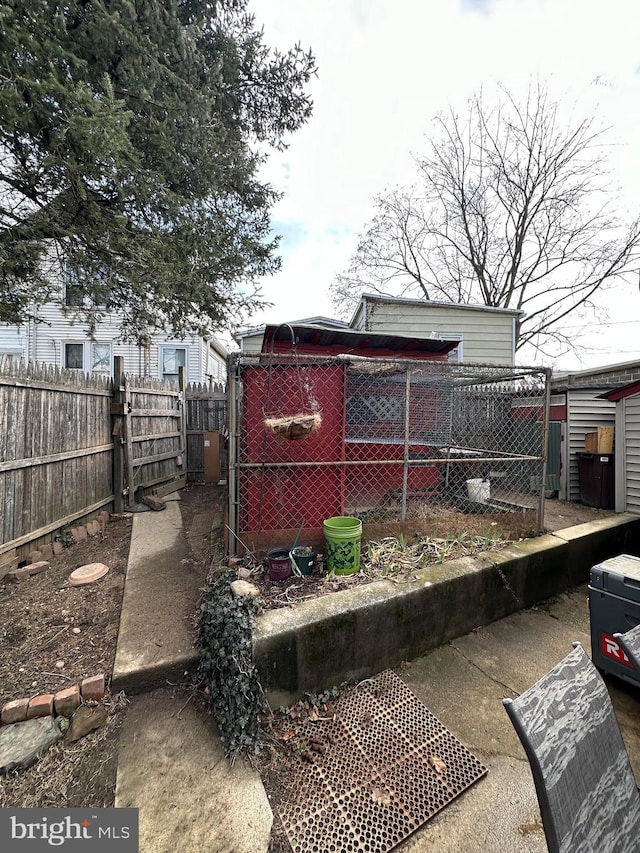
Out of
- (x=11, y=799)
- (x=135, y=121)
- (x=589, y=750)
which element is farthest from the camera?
(x=135, y=121)

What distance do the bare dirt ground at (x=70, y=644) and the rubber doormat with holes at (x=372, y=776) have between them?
21 cm

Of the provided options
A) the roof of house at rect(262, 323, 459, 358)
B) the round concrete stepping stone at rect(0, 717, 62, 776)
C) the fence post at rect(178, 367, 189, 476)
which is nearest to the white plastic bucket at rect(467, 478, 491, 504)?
the roof of house at rect(262, 323, 459, 358)

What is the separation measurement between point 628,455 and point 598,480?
74 cm

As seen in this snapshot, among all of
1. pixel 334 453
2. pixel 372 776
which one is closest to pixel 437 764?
pixel 372 776

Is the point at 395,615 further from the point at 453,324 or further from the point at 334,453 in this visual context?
the point at 453,324

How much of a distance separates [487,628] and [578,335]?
1613cm

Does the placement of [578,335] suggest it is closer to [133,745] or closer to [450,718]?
[450,718]

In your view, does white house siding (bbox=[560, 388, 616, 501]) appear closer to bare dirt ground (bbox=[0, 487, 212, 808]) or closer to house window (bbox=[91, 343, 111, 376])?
bare dirt ground (bbox=[0, 487, 212, 808])

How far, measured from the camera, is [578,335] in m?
14.8

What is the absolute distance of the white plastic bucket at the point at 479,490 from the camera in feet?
16.3

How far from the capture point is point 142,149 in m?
4.72

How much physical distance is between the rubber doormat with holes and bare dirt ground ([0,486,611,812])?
0.21 m

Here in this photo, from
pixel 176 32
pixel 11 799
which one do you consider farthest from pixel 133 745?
pixel 176 32

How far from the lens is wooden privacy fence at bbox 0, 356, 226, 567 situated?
347 cm
